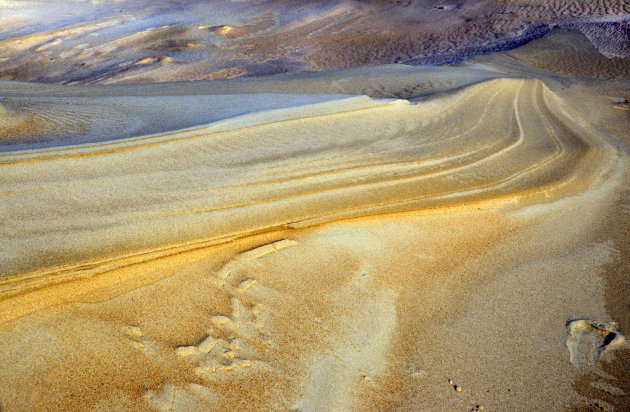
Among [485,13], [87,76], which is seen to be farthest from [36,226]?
[485,13]

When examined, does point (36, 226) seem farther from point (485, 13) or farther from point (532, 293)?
point (485, 13)

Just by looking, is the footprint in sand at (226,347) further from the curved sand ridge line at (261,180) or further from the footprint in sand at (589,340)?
the footprint in sand at (589,340)

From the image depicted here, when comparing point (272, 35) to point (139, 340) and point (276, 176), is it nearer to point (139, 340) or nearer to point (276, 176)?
point (276, 176)

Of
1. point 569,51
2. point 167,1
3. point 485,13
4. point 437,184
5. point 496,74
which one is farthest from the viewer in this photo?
point 167,1

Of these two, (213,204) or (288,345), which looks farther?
(213,204)

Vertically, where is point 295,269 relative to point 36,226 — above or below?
below

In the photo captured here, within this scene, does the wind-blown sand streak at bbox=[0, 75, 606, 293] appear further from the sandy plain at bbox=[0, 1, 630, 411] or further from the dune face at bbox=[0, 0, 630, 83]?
the dune face at bbox=[0, 0, 630, 83]

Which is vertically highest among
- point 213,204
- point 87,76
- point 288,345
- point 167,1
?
point 167,1

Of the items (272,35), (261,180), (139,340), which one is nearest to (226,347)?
(139,340)
